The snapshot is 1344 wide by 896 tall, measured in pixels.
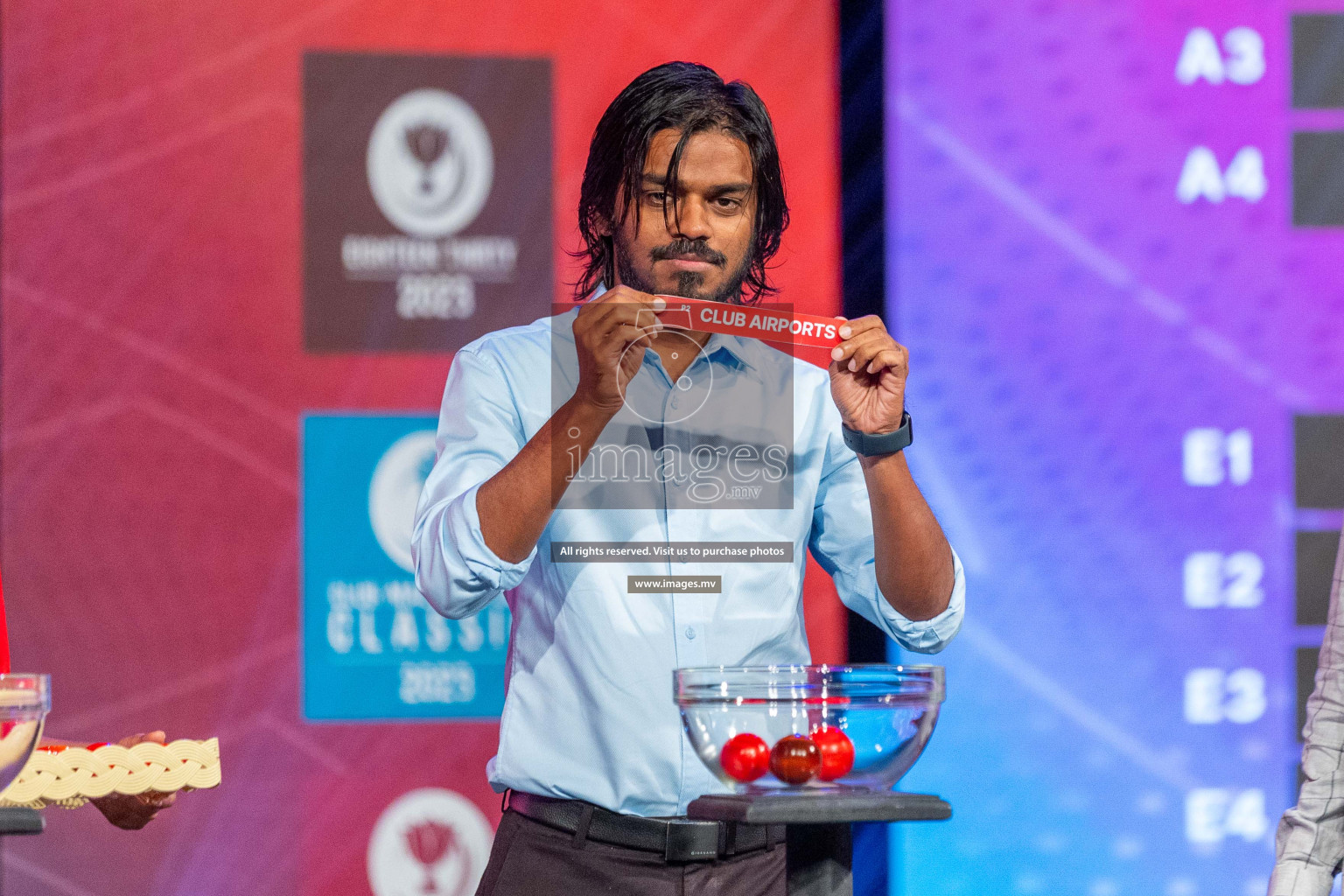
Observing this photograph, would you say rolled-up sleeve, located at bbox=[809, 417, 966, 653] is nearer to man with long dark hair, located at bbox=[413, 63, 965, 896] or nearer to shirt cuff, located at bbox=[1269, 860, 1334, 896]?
man with long dark hair, located at bbox=[413, 63, 965, 896]

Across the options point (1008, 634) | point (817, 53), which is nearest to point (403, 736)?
point (1008, 634)

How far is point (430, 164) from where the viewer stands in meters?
2.55

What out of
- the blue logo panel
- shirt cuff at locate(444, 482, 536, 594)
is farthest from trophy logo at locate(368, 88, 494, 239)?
shirt cuff at locate(444, 482, 536, 594)

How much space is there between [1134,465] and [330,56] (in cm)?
181

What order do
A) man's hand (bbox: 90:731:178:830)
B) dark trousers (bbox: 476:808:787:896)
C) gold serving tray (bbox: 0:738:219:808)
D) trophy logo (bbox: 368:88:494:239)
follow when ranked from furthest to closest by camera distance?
trophy logo (bbox: 368:88:494:239), dark trousers (bbox: 476:808:787:896), man's hand (bbox: 90:731:178:830), gold serving tray (bbox: 0:738:219:808)

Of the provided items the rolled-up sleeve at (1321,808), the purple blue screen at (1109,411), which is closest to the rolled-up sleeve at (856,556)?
the rolled-up sleeve at (1321,808)

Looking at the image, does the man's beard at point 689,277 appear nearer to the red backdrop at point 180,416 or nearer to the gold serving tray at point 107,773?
the gold serving tray at point 107,773

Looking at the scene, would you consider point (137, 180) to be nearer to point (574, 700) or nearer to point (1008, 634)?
point (574, 700)

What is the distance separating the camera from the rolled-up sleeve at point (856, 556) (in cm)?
151

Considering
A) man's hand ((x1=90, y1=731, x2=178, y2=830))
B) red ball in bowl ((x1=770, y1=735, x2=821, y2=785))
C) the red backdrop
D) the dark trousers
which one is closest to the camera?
red ball in bowl ((x1=770, y1=735, x2=821, y2=785))

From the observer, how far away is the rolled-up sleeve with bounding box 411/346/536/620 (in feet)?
4.49

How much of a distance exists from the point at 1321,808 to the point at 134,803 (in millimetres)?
1283

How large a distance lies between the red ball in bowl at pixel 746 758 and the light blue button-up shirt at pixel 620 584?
393 mm

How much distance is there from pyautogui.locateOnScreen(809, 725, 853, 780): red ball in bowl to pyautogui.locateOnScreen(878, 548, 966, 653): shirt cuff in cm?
45
